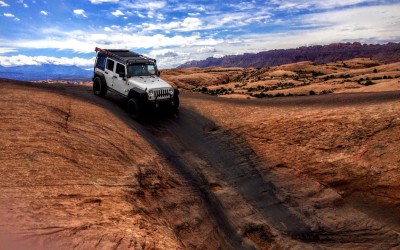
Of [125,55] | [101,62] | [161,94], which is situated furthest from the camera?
[101,62]

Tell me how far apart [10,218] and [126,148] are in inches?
242

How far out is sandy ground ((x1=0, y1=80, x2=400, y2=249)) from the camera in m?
7.09

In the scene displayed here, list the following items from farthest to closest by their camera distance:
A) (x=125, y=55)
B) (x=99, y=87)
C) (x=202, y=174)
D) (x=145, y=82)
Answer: (x=99, y=87) < (x=125, y=55) < (x=145, y=82) < (x=202, y=174)

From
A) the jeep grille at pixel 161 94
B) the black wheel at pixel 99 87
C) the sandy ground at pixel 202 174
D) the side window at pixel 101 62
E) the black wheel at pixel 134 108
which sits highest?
the side window at pixel 101 62

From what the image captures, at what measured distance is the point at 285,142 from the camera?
15.8m

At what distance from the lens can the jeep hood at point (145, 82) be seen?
16430 mm

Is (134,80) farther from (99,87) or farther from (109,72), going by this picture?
(99,87)

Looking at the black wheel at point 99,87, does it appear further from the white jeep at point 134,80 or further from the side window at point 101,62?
the side window at point 101,62

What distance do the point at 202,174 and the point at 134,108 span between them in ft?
18.1

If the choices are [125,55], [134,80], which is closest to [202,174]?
[134,80]

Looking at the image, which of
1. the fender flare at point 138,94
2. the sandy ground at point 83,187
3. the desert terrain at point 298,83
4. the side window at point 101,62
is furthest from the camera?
the desert terrain at point 298,83

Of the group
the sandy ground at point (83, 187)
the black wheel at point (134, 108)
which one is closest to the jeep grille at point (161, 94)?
the black wheel at point (134, 108)

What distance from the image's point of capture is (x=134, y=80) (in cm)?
1691

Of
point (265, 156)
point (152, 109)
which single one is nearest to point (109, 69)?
A: point (152, 109)
